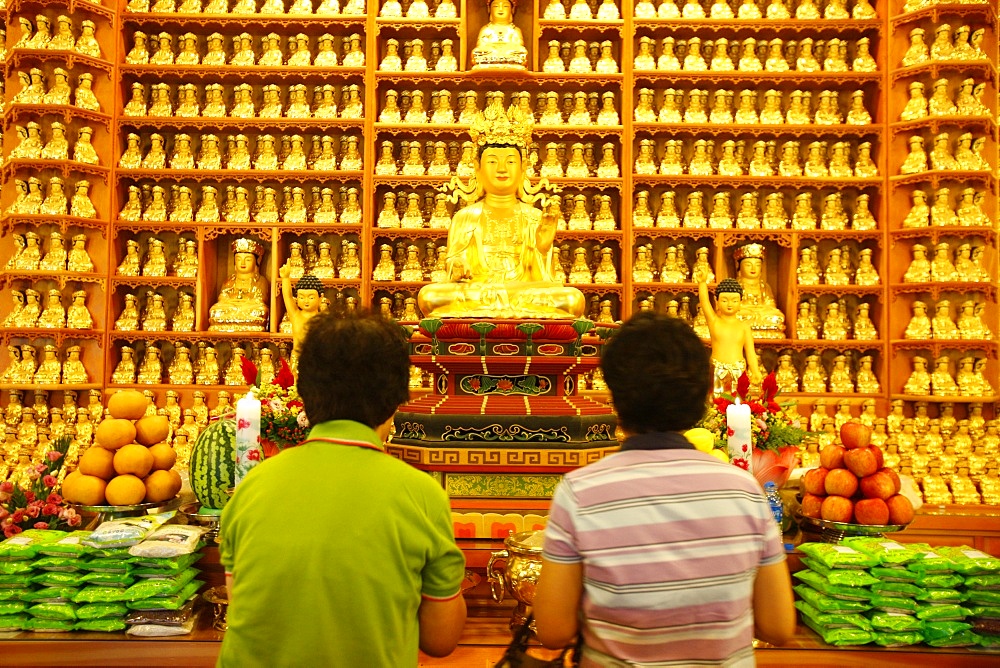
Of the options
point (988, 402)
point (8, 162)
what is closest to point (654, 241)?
point (988, 402)

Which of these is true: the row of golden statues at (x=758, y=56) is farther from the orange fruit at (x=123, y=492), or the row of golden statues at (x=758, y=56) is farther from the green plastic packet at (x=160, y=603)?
the green plastic packet at (x=160, y=603)

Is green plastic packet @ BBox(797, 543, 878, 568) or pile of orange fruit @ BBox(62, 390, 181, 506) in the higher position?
pile of orange fruit @ BBox(62, 390, 181, 506)

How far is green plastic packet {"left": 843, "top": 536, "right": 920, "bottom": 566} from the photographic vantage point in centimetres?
219

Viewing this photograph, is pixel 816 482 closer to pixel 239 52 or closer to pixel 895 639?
pixel 895 639

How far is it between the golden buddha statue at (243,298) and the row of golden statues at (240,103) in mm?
992

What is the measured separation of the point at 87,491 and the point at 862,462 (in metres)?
2.61

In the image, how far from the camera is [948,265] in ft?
18.1

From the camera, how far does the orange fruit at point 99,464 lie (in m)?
2.72

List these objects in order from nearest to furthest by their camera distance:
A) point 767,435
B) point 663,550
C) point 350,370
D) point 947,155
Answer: point 663,550, point 350,370, point 767,435, point 947,155

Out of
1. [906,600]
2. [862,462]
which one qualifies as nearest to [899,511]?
[862,462]

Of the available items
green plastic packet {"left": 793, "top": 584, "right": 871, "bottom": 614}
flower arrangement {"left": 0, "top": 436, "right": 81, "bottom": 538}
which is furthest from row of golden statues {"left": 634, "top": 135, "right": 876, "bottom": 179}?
flower arrangement {"left": 0, "top": 436, "right": 81, "bottom": 538}

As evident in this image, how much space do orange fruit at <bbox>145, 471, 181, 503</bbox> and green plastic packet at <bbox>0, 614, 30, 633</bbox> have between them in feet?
2.14

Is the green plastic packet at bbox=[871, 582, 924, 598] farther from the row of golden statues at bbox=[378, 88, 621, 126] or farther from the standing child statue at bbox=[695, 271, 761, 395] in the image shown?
the row of golden statues at bbox=[378, 88, 621, 126]

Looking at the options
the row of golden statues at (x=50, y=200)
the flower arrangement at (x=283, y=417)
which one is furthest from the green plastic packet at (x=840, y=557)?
the row of golden statues at (x=50, y=200)
